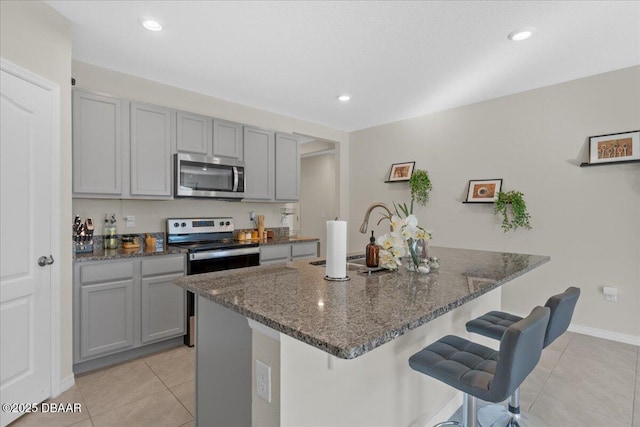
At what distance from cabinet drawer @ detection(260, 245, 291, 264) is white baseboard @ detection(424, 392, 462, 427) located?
2323mm

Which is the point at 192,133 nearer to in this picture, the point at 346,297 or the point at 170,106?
the point at 170,106

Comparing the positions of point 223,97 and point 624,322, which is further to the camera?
point 223,97

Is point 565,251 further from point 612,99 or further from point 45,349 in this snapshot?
point 45,349

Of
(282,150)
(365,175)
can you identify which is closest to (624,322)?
(365,175)

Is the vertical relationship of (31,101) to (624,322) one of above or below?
above

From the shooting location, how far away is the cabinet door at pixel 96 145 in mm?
2664

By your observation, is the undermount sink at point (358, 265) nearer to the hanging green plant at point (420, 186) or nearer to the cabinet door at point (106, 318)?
the cabinet door at point (106, 318)

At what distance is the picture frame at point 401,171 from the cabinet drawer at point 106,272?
361 cm

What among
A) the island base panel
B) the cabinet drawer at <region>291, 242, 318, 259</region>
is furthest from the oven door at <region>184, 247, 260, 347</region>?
the island base panel

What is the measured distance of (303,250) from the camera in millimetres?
4227

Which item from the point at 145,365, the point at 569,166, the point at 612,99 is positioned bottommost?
the point at 145,365

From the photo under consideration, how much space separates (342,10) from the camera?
225 cm

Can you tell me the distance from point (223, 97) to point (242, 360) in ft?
11.2

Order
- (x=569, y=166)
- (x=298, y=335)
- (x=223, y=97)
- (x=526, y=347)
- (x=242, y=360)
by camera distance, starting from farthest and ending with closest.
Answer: (x=223, y=97) < (x=569, y=166) < (x=242, y=360) < (x=526, y=347) < (x=298, y=335)
